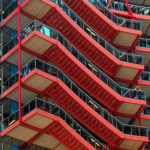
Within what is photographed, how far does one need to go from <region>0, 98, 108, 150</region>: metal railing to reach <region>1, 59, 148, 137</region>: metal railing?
8.09 ft

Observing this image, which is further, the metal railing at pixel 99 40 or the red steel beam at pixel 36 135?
the metal railing at pixel 99 40

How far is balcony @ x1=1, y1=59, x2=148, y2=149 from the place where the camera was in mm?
70062

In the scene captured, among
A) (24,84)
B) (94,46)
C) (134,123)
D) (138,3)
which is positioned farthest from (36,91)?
(138,3)

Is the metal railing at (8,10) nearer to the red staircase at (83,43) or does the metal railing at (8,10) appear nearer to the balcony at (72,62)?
the balcony at (72,62)

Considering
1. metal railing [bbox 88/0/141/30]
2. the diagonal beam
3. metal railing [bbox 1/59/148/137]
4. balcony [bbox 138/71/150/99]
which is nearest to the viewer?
the diagonal beam

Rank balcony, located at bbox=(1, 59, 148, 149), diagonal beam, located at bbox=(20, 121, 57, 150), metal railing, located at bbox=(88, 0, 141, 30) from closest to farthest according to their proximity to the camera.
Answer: diagonal beam, located at bbox=(20, 121, 57, 150)
balcony, located at bbox=(1, 59, 148, 149)
metal railing, located at bbox=(88, 0, 141, 30)

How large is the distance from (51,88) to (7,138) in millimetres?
5721

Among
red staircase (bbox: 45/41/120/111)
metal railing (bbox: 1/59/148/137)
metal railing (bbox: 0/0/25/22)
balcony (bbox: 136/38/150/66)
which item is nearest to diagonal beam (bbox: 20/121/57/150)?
metal railing (bbox: 1/59/148/137)

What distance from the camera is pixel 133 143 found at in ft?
247

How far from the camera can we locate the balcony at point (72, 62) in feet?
234

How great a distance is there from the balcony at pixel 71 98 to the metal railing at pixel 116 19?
10.0 m

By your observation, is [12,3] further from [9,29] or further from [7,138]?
[7,138]

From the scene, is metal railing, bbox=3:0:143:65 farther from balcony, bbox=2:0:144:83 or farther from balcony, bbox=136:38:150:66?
balcony, bbox=136:38:150:66

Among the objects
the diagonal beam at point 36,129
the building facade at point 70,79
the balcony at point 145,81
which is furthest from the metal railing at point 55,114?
the balcony at point 145,81
